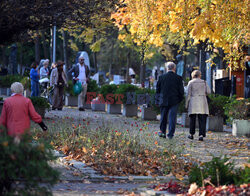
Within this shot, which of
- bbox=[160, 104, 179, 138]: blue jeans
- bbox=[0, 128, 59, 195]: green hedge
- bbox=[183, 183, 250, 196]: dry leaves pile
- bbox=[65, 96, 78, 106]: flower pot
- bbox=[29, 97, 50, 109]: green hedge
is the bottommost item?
bbox=[183, 183, 250, 196]: dry leaves pile

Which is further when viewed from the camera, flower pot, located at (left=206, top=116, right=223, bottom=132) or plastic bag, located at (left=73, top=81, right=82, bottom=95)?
plastic bag, located at (left=73, top=81, right=82, bottom=95)

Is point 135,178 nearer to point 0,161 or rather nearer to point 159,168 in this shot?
point 159,168

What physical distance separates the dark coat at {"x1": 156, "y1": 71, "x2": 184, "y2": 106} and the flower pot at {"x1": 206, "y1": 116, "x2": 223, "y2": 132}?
11.7 feet

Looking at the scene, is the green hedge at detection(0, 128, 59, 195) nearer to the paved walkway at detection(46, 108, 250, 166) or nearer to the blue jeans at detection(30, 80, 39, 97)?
the paved walkway at detection(46, 108, 250, 166)

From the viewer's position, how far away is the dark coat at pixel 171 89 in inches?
506

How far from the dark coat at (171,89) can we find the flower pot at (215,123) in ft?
11.7

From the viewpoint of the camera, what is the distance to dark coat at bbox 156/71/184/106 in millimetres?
12844

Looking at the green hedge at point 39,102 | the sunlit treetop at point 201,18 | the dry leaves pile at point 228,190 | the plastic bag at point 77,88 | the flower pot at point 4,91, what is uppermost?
the sunlit treetop at point 201,18

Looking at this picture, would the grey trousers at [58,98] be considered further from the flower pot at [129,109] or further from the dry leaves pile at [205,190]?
the dry leaves pile at [205,190]

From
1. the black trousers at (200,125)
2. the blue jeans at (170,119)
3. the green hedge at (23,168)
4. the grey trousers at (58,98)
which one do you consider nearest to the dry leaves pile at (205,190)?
the green hedge at (23,168)

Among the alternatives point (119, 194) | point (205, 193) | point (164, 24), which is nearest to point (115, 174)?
point (119, 194)

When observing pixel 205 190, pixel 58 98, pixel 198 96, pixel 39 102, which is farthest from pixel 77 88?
pixel 205 190

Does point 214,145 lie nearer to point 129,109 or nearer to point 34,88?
point 129,109

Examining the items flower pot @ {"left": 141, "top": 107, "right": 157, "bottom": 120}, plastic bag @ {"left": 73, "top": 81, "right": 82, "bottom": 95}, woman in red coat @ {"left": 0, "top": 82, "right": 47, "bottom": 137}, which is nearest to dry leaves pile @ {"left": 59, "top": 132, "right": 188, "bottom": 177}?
woman in red coat @ {"left": 0, "top": 82, "right": 47, "bottom": 137}
